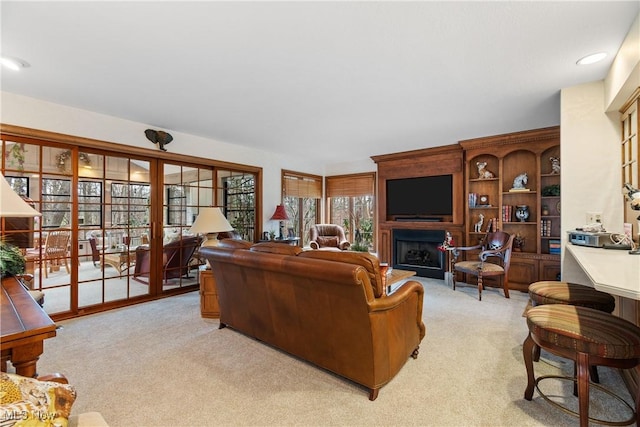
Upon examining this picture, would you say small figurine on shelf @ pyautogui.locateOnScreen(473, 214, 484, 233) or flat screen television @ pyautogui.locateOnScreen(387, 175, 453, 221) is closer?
small figurine on shelf @ pyautogui.locateOnScreen(473, 214, 484, 233)

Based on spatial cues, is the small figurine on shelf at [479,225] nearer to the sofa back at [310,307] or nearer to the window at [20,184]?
the sofa back at [310,307]

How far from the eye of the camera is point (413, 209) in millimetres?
5543

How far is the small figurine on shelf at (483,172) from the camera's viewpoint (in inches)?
188

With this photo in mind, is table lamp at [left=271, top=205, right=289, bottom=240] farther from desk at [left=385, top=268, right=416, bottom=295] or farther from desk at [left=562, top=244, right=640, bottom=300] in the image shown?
desk at [left=562, top=244, right=640, bottom=300]

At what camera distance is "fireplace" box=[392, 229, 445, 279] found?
5219 millimetres

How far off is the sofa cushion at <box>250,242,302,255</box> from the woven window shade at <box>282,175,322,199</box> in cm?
364

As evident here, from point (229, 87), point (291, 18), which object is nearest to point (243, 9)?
point (291, 18)

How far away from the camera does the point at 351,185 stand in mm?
6543

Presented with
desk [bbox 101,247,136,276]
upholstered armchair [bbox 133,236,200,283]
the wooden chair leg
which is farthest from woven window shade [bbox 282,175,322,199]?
the wooden chair leg

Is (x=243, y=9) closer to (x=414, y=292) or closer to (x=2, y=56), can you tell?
(x=2, y=56)

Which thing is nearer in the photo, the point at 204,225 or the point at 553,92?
the point at 553,92

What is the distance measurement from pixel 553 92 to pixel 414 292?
250cm

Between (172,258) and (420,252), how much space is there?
425 centimetres

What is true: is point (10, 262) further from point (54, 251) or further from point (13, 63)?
point (13, 63)
